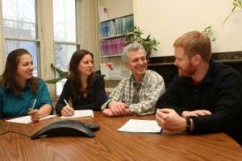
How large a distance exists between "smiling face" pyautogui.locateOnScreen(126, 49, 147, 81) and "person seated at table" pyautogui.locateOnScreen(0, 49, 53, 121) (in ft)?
2.32

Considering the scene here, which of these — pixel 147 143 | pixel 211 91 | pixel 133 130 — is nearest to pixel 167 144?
pixel 147 143

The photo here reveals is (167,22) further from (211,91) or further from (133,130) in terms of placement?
(133,130)

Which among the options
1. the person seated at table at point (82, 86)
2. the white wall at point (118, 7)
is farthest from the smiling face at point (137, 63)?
the white wall at point (118, 7)

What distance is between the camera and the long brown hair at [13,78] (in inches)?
89.4

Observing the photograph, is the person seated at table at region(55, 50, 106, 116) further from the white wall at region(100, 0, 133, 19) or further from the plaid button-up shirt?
the white wall at region(100, 0, 133, 19)

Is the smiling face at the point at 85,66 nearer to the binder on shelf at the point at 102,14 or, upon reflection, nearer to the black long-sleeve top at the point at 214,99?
the black long-sleeve top at the point at 214,99

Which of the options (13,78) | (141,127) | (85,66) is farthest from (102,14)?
(141,127)

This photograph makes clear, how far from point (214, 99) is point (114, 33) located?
316cm

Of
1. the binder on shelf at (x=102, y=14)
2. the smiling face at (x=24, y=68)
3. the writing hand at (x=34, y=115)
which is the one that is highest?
the binder on shelf at (x=102, y=14)

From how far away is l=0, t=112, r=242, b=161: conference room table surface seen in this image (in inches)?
35.2

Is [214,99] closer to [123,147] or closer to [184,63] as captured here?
[184,63]

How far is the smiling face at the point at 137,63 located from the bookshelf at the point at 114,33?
1.98 m

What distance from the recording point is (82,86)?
2.58 metres

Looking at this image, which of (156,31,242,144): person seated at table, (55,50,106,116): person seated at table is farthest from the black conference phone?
(55,50,106,116): person seated at table
